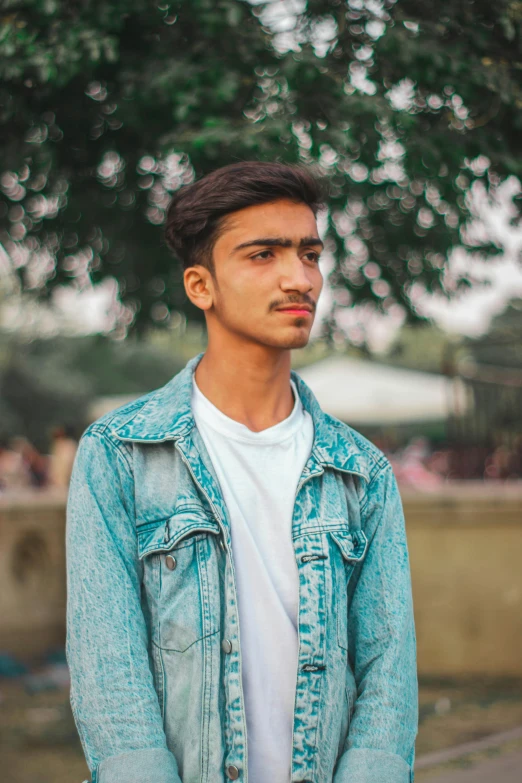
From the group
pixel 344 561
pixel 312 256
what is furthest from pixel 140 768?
pixel 312 256

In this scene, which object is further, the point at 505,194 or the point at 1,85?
the point at 505,194

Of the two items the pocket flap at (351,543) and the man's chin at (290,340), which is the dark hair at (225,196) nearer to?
the man's chin at (290,340)

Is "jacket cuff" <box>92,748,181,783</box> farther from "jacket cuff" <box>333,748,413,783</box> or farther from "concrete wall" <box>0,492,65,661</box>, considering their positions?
"concrete wall" <box>0,492,65,661</box>

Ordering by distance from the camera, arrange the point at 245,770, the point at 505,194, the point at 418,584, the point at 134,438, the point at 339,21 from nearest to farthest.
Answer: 1. the point at 245,770
2. the point at 134,438
3. the point at 339,21
4. the point at 505,194
5. the point at 418,584

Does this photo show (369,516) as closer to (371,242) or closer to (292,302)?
(292,302)

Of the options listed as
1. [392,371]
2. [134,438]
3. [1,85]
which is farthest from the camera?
[392,371]

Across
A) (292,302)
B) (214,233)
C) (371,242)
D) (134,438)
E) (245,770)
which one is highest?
(371,242)

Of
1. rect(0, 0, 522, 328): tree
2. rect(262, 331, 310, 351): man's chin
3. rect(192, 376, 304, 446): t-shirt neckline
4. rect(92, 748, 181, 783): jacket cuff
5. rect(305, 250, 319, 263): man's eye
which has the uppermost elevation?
rect(0, 0, 522, 328): tree

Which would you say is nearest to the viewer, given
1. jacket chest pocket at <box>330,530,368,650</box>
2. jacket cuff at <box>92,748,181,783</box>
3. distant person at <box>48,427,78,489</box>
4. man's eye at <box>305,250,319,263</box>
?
jacket cuff at <box>92,748,181,783</box>

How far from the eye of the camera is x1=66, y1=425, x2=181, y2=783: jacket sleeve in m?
1.62

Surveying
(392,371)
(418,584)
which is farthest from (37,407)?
(418,584)

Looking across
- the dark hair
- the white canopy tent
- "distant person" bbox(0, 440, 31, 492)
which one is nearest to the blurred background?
the dark hair

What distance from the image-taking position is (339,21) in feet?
10.7

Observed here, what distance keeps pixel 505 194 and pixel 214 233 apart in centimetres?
259
